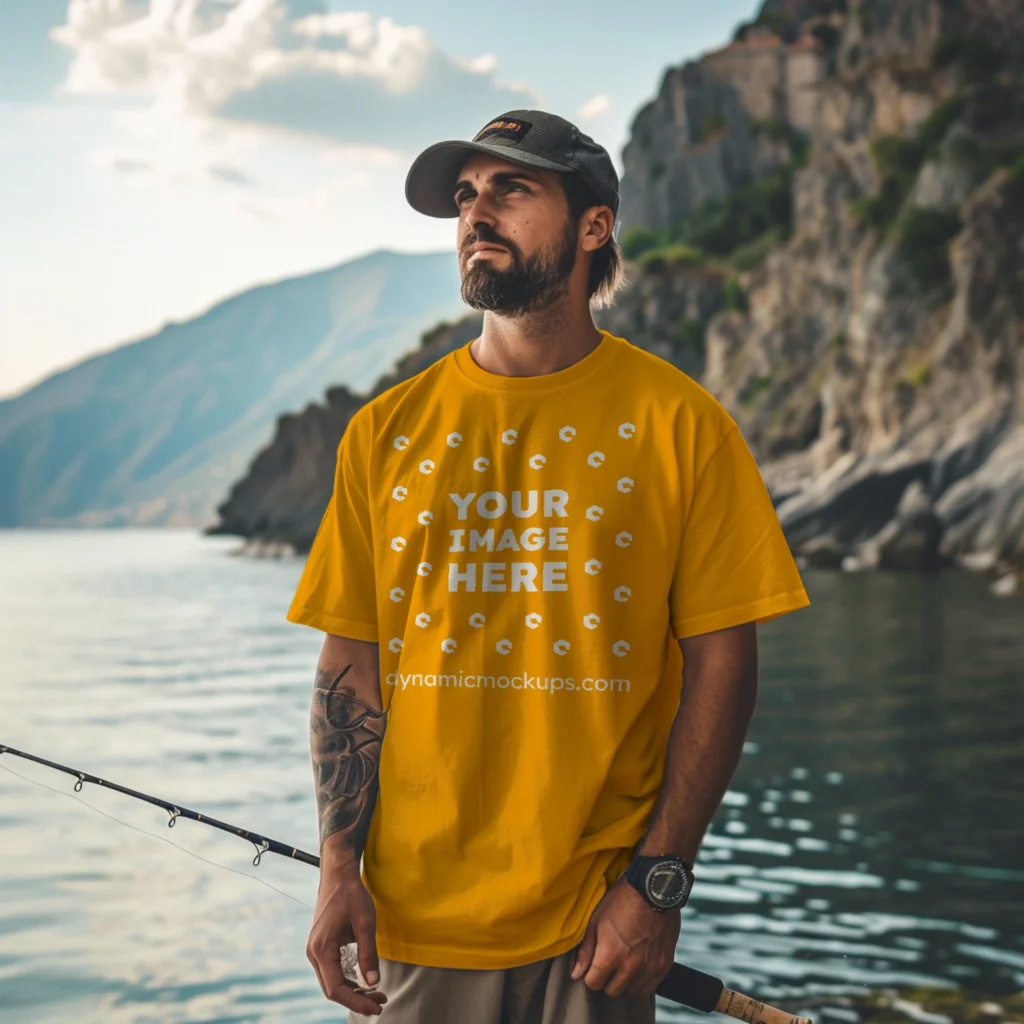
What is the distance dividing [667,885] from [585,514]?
2.39 feet

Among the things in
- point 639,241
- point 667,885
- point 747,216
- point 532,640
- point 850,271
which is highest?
point 747,216

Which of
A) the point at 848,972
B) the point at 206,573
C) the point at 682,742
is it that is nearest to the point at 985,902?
the point at 848,972

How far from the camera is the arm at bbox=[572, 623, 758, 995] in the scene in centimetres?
265

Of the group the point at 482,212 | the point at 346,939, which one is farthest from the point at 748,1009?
the point at 482,212

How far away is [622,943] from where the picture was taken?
104 inches

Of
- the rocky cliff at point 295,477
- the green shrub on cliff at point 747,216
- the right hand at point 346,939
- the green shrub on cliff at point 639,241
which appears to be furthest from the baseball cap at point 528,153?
the rocky cliff at point 295,477

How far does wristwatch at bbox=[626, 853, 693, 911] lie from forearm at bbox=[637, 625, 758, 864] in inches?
1.9

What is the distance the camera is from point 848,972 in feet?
25.2

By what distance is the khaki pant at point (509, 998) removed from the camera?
8.75 feet

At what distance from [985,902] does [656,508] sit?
23.9 feet

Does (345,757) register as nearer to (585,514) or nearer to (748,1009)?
(585,514)

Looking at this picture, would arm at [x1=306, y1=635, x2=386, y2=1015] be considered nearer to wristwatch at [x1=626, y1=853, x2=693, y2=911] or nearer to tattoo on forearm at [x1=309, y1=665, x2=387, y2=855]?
tattoo on forearm at [x1=309, y1=665, x2=387, y2=855]

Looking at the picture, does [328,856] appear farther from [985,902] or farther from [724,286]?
[724,286]

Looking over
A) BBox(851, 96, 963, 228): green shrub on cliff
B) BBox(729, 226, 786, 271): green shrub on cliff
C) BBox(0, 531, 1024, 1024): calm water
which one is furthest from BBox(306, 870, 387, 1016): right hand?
BBox(729, 226, 786, 271): green shrub on cliff
